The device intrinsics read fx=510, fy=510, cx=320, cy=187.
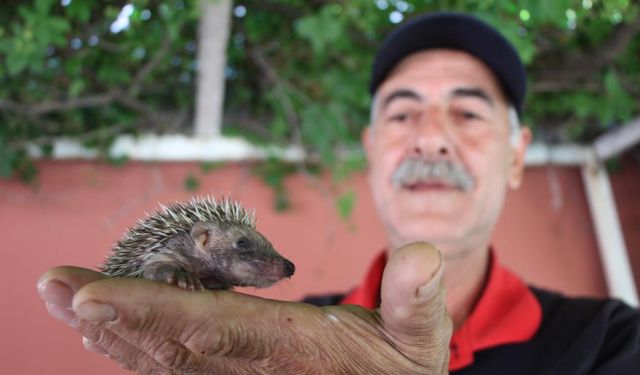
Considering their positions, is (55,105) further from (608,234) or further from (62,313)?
(608,234)

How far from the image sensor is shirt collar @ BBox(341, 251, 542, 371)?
1.99 metres

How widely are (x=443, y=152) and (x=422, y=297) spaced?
4.59ft

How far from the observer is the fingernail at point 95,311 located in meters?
0.92

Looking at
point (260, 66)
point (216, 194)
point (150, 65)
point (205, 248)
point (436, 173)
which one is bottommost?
point (205, 248)

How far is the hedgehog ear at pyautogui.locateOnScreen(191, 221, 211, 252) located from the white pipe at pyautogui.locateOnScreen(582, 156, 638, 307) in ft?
13.8

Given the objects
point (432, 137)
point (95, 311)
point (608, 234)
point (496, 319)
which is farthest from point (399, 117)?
point (608, 234)

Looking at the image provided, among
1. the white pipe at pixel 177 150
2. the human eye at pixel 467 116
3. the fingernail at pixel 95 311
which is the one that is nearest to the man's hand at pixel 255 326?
the fingernail at pixel 95 311

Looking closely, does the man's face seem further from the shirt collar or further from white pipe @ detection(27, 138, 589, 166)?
white pipe @ detection(27, 138, 589, 166)

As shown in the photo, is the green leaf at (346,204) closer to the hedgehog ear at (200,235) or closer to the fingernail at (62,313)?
the hedgehog ear at (200,235)

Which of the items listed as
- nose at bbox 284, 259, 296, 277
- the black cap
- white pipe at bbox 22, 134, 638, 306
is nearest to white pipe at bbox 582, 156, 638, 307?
white pipe at bbox 22, 134, 638, 306

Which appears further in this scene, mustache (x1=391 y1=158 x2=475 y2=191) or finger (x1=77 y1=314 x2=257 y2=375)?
mustache (x1=391 y1=158 x2=475 y2=191)

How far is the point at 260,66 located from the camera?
3.68m

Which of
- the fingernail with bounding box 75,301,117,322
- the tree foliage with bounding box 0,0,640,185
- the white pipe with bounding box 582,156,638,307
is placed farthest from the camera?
the white pipe with bounding box 582,156,638,307

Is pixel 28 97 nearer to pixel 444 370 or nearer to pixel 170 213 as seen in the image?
pixel 170 213
